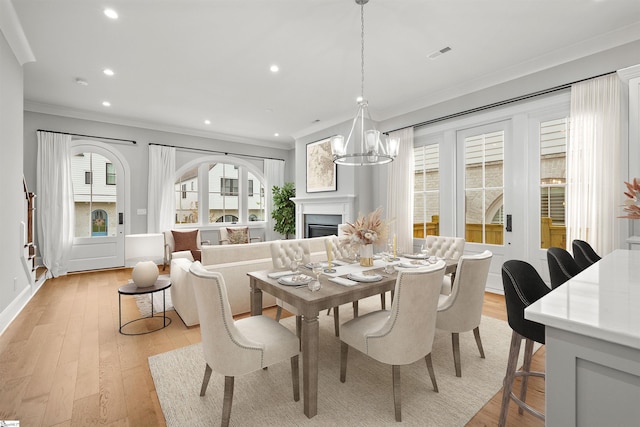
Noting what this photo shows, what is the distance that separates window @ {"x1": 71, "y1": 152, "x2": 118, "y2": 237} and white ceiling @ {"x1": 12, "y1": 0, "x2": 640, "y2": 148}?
1061 millimetres

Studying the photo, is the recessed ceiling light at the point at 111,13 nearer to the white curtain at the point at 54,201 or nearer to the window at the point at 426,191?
the white curtain at the point at 54,201

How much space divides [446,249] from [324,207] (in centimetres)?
309

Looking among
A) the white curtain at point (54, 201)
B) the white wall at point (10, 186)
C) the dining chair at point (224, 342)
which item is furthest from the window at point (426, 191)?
the white curtain at point (54, 201)

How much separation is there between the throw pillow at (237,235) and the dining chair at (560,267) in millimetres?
5496

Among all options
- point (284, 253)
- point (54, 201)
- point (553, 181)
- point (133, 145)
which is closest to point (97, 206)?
point (54, 201)

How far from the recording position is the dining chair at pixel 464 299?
79.0 inches

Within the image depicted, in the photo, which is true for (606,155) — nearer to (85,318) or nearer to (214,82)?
(214,82)

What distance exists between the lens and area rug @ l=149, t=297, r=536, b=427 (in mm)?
1675

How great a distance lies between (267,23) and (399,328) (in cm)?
290

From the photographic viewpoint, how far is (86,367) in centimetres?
221

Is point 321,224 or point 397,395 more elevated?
point 321,224

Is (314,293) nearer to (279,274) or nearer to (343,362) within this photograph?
(279,274)

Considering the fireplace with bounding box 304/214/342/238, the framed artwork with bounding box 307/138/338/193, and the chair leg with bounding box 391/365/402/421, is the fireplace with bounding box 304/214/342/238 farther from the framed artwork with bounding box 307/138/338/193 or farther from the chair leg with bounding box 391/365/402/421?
the chair leg with bounding box 391/365/402/421

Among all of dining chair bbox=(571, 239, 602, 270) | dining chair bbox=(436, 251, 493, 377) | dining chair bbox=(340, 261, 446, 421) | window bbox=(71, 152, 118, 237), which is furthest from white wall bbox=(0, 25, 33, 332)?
dining chair bbox=(571, 239, 602, 270)
